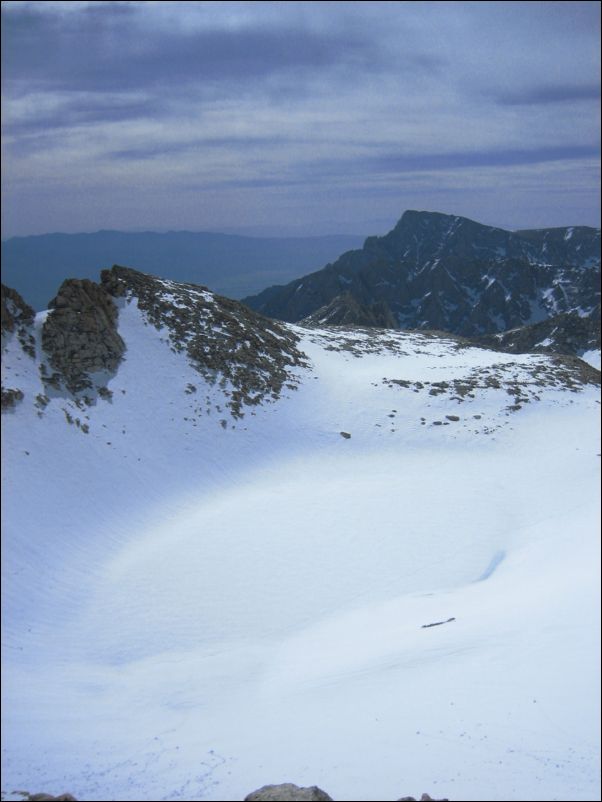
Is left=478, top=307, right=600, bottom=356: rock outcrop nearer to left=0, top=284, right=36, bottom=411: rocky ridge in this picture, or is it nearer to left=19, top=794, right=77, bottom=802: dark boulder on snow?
left=0, top=284, right=36, bottom=411: rocky ridge

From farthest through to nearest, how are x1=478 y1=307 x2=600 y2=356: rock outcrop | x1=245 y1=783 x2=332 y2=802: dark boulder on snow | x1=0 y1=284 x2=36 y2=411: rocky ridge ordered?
x1=478 y1=307 x2=600 y2=356: rock outcrop → x1=0 y1=284 x2=36 y2=411: rocky ridge → x1=245 y1=783 x2=332 y2=802: dark boulder on snow

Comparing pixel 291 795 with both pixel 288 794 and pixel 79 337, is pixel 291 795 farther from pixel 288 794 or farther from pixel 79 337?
pixel 79 337

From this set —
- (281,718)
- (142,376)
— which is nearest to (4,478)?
(142,376)

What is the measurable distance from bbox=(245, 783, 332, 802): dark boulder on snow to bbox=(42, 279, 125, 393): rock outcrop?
21.2m

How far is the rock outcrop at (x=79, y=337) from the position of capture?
87.8 feet

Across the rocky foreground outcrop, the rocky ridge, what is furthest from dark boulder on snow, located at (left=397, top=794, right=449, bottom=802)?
the rocky ridge

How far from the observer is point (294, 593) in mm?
18906

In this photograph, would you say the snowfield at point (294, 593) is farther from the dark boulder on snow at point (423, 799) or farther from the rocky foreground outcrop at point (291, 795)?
the rocky foreground outcrop at point (291, 795)

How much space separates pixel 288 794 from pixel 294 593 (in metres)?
9.97

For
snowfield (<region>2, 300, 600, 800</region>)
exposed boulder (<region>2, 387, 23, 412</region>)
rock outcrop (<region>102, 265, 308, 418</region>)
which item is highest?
rock outcrop (<region>102, 265, 308, 418</region>)

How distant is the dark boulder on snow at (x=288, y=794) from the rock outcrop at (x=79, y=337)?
21242 mm

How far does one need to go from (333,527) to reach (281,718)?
34.5 ft

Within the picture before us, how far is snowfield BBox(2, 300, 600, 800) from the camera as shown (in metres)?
11.1

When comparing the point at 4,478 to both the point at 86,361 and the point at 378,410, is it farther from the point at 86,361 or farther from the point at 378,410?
the point at 378,410
